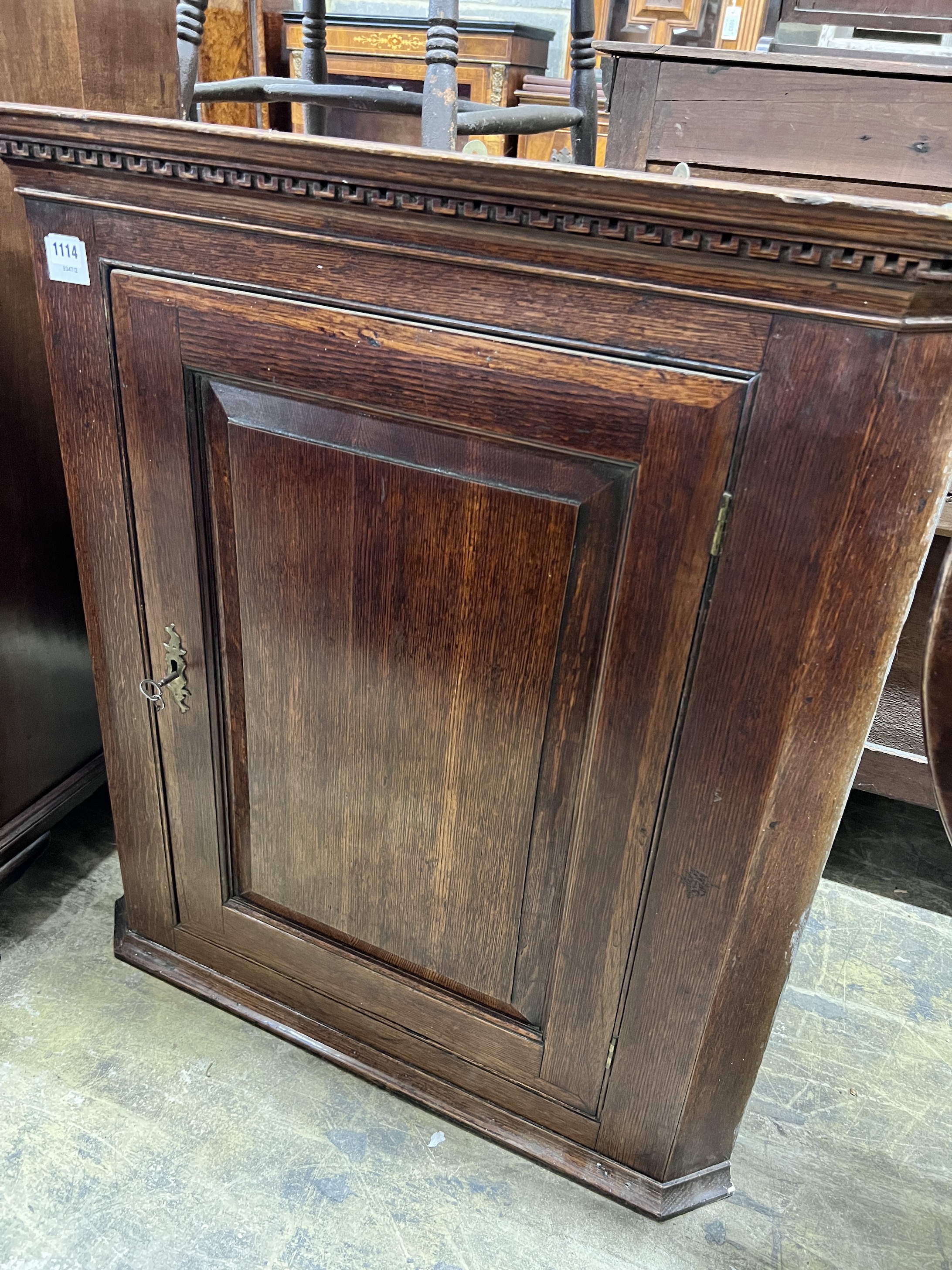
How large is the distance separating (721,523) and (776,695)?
153 mm

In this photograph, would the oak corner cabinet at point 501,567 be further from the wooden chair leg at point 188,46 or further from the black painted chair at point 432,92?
the wooden chair leg at point 188,46

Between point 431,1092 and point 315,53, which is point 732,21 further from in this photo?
point 431,1092

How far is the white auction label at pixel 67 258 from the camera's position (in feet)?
2.70

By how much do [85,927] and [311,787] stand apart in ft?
1.89

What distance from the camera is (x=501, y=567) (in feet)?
2.61

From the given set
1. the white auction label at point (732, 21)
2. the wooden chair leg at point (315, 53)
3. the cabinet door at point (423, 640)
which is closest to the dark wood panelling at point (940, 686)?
the cabinet door at point (423, 640)

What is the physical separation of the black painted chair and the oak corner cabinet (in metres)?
0.36

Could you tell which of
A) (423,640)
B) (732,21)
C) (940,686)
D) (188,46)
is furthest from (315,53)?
(732,21)

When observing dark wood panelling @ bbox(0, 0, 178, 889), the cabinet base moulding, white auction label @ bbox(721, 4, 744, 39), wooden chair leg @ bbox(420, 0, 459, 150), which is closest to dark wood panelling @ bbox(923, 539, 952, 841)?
the cabinet base moulding

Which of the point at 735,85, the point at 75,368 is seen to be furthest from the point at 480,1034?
the point at 735,85

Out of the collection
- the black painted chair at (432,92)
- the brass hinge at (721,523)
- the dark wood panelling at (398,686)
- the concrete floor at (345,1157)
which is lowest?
the concrete floor at (345,1157)

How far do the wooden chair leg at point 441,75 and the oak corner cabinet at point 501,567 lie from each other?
0.55 metres

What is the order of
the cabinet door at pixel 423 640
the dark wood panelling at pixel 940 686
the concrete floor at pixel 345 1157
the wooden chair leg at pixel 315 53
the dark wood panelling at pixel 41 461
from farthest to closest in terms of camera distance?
the wooden chair leg at pixel 315 53, the dark wood panelling at pixel 41 461, the concrete floor at pixel 345 1157, the cabinet door at pixel 423 640, the dark wood panelling at pixel 940 686

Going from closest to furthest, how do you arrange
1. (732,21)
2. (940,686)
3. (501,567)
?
1. (940,686)
2. (501,567)
3. (732,21)
